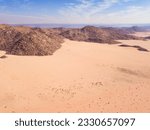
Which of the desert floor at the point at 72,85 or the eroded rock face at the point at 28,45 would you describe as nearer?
the desert floor at the point at 72,85

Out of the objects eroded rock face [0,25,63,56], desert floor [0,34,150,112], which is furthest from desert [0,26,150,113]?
eroded rock face [0,25,63,56]

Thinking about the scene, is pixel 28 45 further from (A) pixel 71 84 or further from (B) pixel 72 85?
(B) pixel 72 85

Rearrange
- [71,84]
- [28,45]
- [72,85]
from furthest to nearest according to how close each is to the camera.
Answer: [28,45], [71,84], [72,85]

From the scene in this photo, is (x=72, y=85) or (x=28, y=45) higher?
(x=28, y=45)

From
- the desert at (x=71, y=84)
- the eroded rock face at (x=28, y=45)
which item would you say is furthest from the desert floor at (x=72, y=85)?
the eroded rock face at (x=28, y=45)

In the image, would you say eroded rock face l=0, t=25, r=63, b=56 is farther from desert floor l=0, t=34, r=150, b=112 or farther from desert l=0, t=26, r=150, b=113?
desert floor l=0, t=34, r=150, b=112

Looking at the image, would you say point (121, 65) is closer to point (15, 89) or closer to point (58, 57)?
point (58, 57)

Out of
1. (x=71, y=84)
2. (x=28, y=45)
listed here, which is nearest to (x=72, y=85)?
(x=71, y=84)

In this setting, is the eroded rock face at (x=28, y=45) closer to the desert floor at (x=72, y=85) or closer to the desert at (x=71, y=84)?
the desert at (x=71, y=84)
